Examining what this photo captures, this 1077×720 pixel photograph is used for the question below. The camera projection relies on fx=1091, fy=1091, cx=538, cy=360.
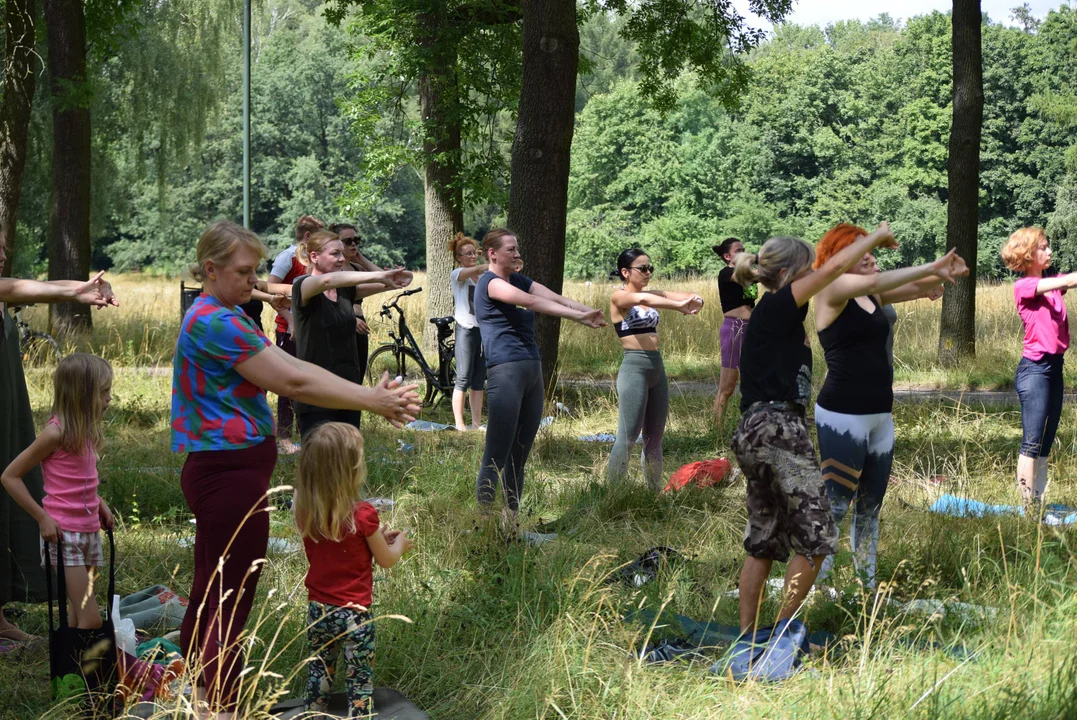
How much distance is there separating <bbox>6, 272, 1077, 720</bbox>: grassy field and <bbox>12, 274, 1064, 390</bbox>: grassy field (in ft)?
16.6

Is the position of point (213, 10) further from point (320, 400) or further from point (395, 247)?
point (395, 247)

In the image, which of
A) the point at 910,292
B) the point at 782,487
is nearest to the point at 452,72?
the point at 910,292

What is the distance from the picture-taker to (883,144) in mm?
49219

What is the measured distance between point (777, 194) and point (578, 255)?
9.95m

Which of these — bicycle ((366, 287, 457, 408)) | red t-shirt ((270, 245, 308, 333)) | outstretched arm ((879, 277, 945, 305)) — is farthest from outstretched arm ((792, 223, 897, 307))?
bicycle ((366, 287, 457, 408))

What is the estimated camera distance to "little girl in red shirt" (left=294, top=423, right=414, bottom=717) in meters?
3.81

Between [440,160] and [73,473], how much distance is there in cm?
1114

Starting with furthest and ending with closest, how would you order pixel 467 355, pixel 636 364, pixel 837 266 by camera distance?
pixel 467 355 < pixel 636 364 < pixel 837 266

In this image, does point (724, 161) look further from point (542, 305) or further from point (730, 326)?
point (542, 305)

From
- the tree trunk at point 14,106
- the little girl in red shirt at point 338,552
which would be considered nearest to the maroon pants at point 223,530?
the little girl in red shirt at point 338,552

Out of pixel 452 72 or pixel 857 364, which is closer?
pixel 857 364

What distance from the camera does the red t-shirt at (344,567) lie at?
386 centimetres

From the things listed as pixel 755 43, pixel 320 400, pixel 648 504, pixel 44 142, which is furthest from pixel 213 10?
pixel 320 400

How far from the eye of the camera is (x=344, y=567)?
388cm
